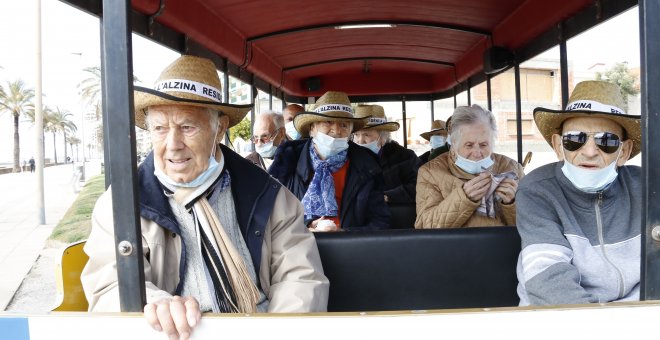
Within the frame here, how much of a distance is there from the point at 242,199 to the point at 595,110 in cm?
135

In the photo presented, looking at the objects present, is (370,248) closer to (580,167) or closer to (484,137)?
(580,167)

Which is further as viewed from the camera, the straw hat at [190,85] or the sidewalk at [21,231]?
the sidewalk at [21,231]

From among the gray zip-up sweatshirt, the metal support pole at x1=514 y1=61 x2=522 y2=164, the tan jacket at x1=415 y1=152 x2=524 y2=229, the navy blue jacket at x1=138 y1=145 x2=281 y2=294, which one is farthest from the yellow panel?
the metal support pole at x1=514 y1=61 x2=522 y2=164

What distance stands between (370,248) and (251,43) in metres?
2.57

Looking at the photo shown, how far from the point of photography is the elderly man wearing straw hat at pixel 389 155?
4750 mm

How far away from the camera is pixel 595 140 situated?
6.63 feet

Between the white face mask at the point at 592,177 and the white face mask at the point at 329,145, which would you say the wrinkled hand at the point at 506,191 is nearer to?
the white face mask at the point at 592,177

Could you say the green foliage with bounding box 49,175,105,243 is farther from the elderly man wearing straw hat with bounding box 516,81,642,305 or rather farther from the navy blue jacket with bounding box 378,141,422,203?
the elderly man wearing straw hat with bounding box 516,81,642,305

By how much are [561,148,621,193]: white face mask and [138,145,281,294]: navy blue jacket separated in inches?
42.6

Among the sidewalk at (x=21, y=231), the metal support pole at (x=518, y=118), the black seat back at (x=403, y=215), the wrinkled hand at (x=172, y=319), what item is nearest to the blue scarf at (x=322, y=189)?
the black seat back at (x=403, y=215)

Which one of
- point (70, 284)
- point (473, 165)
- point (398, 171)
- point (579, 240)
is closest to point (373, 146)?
point (398, 171)

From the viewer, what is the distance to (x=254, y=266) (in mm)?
1857

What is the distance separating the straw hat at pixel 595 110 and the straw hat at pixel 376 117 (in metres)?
3.06

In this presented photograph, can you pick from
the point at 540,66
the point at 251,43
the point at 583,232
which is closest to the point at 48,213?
the point at 251,43
